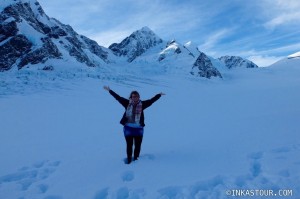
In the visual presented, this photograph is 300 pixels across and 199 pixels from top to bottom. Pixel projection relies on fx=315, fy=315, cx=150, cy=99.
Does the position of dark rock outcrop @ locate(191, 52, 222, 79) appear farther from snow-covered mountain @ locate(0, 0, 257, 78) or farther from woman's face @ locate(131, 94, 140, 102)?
woman's face @ locate(131, 94, 140, 102)

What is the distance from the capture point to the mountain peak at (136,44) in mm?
91125

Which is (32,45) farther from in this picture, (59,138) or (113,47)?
(113,47)

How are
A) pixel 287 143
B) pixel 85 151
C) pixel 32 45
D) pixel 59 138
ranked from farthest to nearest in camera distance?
pixel 32 45, pixel 59 138, pixel 85 151, pixel 287 143

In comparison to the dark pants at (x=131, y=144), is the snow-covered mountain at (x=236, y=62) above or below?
above

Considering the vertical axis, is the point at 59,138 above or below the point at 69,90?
below

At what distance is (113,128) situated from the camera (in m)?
10.3

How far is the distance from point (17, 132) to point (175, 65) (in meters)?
48.3

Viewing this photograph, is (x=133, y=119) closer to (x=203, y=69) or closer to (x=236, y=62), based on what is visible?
(x=203, y=69)

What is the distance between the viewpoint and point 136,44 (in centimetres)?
9394

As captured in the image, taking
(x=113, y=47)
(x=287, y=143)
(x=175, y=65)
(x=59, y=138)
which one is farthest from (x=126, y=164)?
(x=113, y=47)

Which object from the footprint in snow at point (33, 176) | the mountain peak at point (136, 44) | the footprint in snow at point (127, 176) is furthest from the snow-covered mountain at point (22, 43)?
the mountain peak at point (136, 44)

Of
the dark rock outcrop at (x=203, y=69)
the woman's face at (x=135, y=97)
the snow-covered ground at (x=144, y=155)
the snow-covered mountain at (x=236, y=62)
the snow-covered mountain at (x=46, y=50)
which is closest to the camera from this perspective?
the snow-covered ground at (x=144, y=155)

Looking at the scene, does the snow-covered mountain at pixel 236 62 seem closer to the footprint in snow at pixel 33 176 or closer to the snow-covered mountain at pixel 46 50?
the snow-covered mountain at pixel 46 50

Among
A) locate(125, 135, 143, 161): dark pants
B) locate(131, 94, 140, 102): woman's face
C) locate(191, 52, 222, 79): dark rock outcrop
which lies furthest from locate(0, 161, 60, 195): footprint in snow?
locate(191, 52, 222, 79): dark rock outcrop
